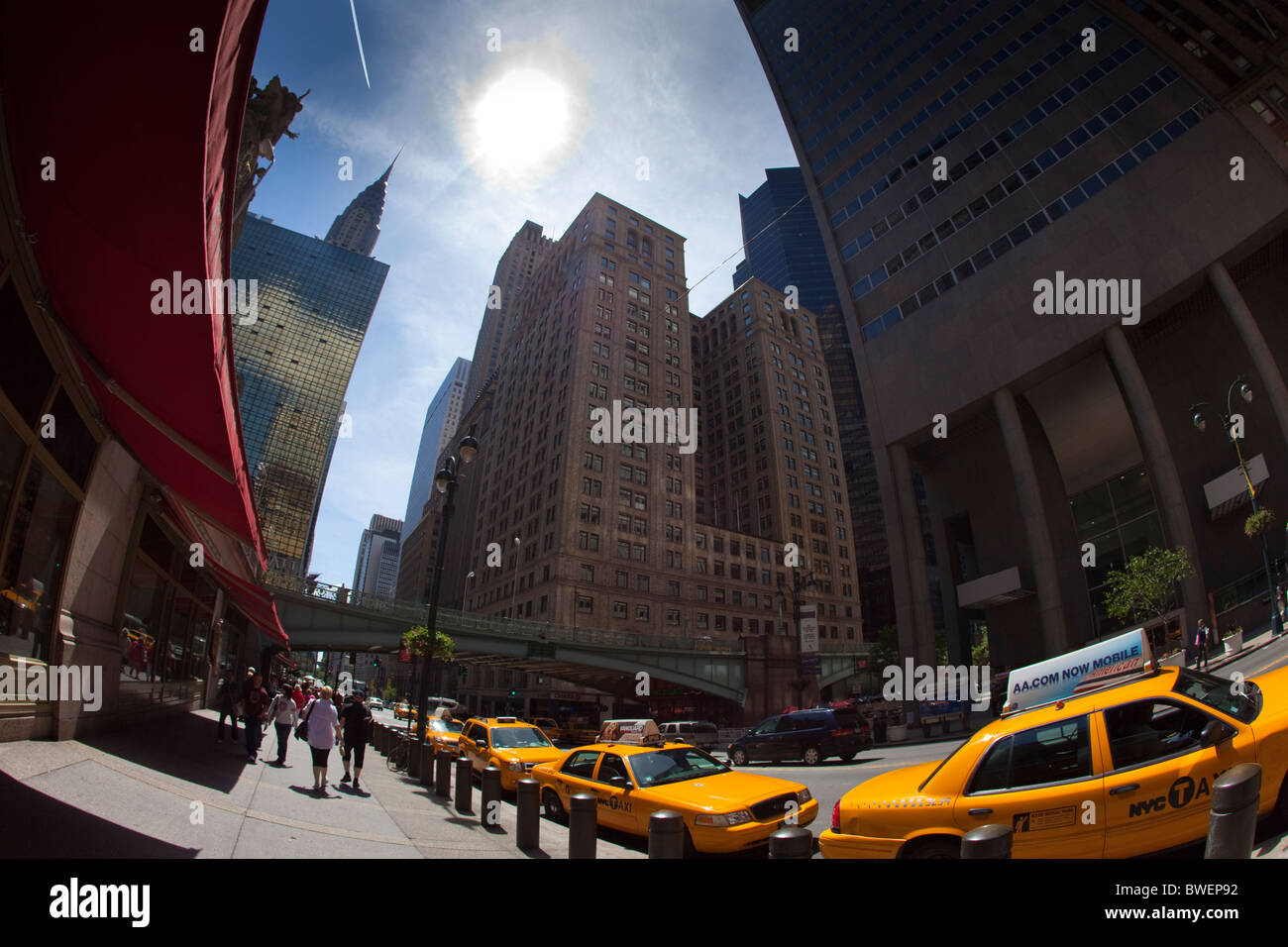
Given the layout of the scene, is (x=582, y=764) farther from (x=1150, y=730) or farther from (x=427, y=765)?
(x=1150, y=730)

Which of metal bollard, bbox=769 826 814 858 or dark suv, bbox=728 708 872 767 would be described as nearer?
metal bollard, bbox=769 826 814 858

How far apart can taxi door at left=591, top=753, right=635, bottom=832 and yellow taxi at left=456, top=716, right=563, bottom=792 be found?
3.99 m

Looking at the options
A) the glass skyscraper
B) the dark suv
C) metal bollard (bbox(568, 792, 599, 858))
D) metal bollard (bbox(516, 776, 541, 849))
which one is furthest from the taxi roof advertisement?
the glass skyscraper

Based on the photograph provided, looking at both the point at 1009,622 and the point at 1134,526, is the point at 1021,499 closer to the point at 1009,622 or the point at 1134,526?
the point at 1134,526

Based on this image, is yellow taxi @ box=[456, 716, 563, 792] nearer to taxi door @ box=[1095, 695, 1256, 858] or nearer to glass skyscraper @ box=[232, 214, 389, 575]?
taxi door @ box=[1095, 695, 1256, 858]

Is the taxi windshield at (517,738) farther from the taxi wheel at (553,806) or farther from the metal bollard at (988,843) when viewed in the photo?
the metal bollard at (988,843)

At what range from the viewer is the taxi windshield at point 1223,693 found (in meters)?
Answer: 4.51

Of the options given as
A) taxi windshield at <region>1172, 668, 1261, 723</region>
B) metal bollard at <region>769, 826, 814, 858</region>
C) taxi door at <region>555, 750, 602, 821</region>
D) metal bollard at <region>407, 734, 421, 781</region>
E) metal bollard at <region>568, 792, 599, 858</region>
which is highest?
taxi windshield at <region>1172, 668, 1261, 723</region>

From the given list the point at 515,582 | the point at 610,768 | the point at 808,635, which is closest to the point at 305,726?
the point at 610,768

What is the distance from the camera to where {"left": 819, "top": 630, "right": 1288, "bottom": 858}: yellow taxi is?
4.22m

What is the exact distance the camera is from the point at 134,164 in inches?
149

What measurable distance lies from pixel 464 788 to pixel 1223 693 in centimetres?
923

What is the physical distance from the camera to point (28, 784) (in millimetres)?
5281
